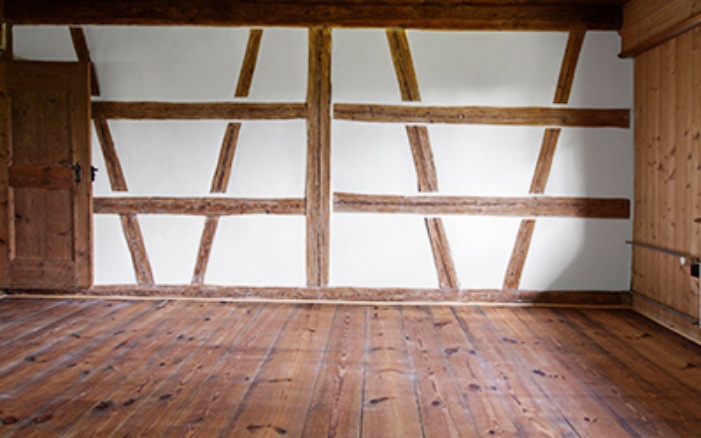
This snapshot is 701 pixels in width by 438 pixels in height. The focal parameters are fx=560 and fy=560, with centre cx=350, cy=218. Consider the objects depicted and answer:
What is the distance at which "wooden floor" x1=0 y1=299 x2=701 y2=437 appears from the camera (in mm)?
2660

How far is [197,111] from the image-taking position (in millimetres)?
5191

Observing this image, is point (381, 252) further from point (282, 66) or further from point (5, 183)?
point (5, 183)

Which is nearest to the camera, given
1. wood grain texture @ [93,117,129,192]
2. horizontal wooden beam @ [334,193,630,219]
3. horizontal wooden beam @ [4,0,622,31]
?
horizontal wooden beam @ [4,0,622,31]

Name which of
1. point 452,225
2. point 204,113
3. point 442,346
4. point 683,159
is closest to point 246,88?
point 204,113

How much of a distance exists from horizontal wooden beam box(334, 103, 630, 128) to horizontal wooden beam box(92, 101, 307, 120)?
498 mm

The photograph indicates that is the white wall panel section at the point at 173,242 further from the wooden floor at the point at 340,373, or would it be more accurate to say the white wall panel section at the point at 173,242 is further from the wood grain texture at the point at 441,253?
the wood grain texture at the point at 441,253

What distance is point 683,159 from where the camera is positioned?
4.26 metres

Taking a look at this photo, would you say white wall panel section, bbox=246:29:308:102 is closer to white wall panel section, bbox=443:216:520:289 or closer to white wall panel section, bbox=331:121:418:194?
white wall panel section, bbox=331:121:418:194

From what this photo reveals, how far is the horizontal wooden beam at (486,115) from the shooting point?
5082 mm

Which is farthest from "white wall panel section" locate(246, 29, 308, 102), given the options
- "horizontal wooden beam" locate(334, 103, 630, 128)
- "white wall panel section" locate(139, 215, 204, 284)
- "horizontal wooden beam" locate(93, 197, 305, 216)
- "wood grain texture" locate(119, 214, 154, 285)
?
"wood grain texture" locate(119, 214, 154, 285)

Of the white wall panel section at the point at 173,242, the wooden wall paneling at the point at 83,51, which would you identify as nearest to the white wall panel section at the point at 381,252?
the white wall panel section at the point at 173,242

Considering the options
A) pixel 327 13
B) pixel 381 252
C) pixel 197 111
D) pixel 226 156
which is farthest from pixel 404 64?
pixel 197 111

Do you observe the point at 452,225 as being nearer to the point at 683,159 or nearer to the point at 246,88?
the point at 683,159

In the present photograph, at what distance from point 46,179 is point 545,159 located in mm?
4585
